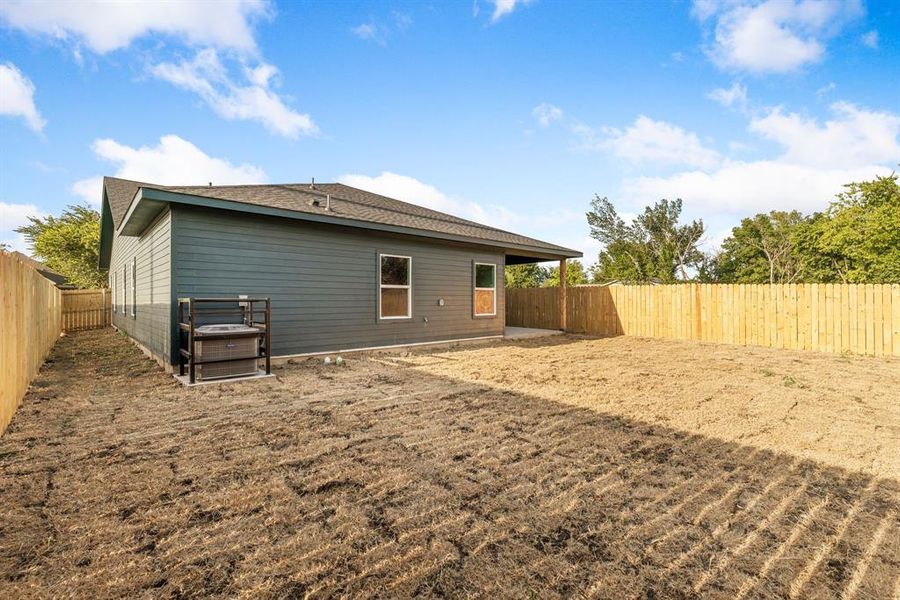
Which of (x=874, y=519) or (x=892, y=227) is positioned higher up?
(x=892, y=227)

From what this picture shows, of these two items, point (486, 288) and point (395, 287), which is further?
point (486, 288)

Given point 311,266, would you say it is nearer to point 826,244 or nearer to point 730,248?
point 826,244

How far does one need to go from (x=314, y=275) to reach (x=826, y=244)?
85.4 ft

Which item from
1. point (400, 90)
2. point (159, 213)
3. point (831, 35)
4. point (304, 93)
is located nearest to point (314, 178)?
point (304, 93)

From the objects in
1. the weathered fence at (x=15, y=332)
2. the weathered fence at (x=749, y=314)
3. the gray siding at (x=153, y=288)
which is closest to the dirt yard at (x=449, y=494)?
the weathered fence at (x=15, y=332)

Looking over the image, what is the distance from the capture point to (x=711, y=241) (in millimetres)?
26844

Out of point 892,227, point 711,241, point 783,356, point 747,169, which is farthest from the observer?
point 711,241

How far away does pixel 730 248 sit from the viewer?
27.8 metres

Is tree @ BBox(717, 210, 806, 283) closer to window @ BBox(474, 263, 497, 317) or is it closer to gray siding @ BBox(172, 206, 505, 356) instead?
window @ BBox(474, 263, 497, 317)

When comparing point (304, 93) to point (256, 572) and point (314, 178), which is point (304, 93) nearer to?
point (314, 178)

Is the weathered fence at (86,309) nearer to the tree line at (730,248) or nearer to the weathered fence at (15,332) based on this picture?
the weathered fence at (15,332)

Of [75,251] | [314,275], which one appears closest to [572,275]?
[314,275]

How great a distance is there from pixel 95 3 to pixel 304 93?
14.5ft

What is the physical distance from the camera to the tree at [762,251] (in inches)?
997
